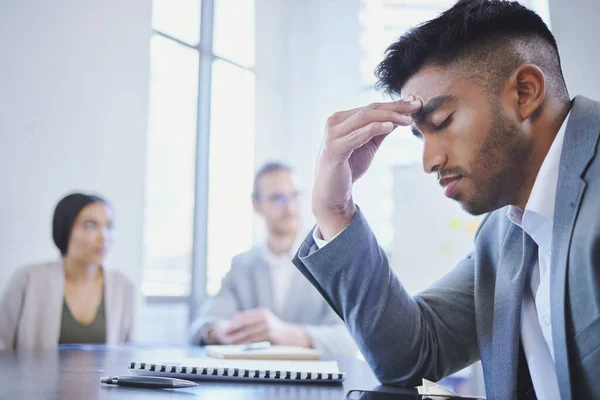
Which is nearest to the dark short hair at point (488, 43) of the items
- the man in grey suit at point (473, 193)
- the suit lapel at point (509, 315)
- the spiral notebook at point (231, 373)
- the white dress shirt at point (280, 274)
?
the man in grey suit at point (473, 193)

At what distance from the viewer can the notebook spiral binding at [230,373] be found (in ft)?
2.96

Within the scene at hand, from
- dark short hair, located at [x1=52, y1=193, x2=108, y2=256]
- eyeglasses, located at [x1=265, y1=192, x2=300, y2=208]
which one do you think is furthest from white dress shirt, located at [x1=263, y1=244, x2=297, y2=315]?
dark short hair, located at [x1=52, y1=193, x2=108, y2=256]

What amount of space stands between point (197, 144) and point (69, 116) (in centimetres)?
105

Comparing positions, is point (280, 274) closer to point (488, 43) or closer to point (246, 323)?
point (246, 323)

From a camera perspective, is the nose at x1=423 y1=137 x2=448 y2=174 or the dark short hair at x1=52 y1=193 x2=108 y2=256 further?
the dark short hair at x1=52 y1=193 x2=108 y2=256

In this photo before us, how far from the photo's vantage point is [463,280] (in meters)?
1.17

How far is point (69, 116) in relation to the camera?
343 cm

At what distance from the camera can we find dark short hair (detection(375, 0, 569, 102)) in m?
1.06

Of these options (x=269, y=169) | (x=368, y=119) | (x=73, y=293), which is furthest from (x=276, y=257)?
(x=368, y=119)

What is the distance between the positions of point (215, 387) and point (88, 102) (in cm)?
305

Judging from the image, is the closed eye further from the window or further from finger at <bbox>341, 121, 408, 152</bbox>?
the window

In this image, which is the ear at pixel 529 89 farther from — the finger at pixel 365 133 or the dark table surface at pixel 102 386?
the dark table surface at pixel 102 386

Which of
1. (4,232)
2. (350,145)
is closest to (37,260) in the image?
(4,232)

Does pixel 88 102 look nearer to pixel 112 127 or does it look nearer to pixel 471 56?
pixel 112 127
